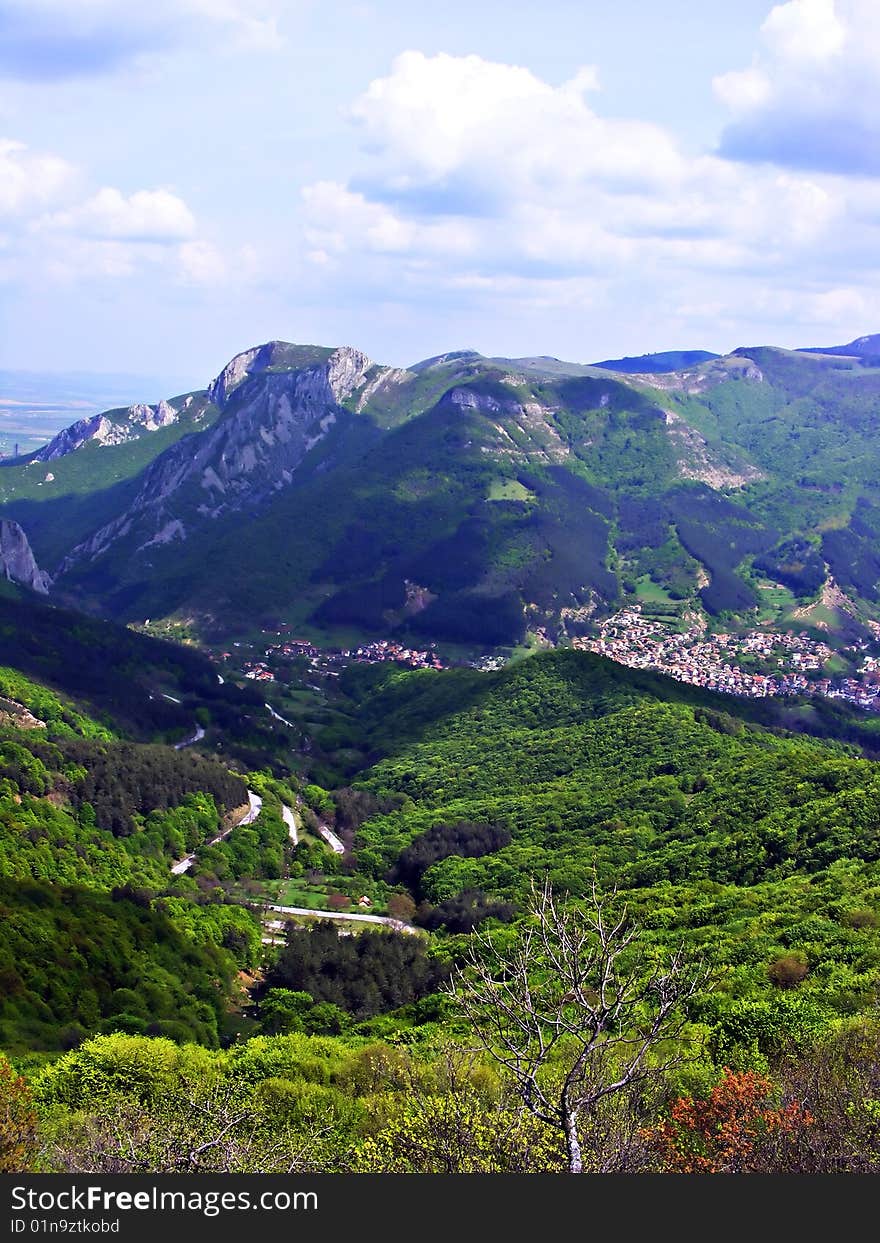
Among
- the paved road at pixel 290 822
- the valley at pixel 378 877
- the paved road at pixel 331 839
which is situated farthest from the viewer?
the paved road at pixel 290 822

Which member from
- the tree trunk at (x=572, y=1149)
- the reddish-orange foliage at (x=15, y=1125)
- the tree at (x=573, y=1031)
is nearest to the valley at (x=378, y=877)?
the reddish-orange foliage at (x=15, y=1125)

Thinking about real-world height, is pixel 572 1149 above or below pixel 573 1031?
below

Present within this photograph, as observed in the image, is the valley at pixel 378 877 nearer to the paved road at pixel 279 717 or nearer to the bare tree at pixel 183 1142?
the bare tree at pixel 183 1142

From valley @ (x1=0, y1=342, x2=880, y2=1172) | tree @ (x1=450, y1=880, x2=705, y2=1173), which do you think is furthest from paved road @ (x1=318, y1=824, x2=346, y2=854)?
tree @ (x1=450, y1=880, x2=705, y2=1173)

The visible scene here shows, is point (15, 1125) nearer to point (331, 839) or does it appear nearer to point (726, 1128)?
point (726, 1128)

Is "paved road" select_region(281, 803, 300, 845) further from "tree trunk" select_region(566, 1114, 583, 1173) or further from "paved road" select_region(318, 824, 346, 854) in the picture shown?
"tree trunk" select_region(566, 1114, 583, 1173)

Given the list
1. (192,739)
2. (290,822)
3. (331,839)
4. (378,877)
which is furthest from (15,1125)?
(192,739)
